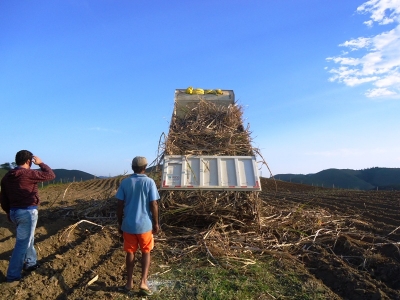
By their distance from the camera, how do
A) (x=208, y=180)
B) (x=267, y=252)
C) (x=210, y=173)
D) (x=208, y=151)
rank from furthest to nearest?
(x=208, y=151) → (x=210, y=173) → (x=208, y=180) → (x=267, y=252)

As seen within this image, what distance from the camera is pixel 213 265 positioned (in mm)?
5305

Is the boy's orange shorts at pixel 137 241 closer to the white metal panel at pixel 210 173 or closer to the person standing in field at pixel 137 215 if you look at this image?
the person standing in field at pixel 137 215

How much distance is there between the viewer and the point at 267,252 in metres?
6.02

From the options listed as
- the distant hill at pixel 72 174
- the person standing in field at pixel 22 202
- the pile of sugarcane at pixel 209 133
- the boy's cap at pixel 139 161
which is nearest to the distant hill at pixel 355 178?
the distant hill at pixel 72 174

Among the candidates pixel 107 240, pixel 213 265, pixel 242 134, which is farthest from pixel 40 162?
pixel 242 134

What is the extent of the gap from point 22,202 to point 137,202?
58.2 inches

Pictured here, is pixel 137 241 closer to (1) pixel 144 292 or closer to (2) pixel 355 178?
(1) pixel 144 292

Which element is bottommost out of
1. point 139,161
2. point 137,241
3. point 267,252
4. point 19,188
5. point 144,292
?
point 144,292

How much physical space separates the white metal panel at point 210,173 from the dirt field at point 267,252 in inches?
36.3

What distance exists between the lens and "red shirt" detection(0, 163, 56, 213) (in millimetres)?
4734

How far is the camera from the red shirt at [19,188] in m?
4.73

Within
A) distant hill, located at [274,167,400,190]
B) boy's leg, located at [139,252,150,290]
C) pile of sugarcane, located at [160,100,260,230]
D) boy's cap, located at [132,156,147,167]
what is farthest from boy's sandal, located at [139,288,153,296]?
distant hill, located at [274,167,400,190]

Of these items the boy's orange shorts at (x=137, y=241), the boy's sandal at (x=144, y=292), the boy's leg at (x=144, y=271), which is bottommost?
the boy's sandal at (x=144, y=292)

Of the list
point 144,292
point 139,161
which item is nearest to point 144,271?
point 144,292
